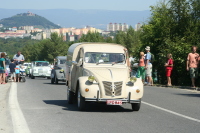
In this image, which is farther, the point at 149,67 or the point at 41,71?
the point at 41,71

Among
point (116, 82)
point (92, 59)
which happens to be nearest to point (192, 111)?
point (116, 82)

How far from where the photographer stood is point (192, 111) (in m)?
13.1

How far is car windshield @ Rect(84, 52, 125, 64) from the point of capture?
14531 mm

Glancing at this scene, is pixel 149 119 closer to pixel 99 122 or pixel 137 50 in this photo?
pixel 99 122

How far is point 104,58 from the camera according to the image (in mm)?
14695

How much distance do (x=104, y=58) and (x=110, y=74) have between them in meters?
1.51

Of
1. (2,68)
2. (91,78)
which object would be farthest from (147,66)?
Answer: (91,78)

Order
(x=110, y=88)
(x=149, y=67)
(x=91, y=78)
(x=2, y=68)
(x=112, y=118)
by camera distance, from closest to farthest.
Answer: (x=112, y=118), (x=110, y=88), (x=91, y=78), (x=149, y=67), (x=2, y=68)

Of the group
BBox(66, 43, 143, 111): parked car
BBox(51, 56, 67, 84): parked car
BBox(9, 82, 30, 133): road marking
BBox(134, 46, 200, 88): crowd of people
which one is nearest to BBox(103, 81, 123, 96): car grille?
BBox(66, 43, 143, 111): parked car

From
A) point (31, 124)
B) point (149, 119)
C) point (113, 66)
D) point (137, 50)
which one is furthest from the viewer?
point (137, 50)

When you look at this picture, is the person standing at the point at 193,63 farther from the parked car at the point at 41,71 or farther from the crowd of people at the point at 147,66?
the parked car at the point at 41,71

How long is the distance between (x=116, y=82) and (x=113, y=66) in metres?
1.32

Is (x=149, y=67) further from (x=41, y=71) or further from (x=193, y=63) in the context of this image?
(x=41, y=71)

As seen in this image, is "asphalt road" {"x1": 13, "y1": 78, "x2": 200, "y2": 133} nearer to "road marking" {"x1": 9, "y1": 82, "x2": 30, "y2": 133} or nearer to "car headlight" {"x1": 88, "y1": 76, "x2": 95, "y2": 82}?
"road marking" {"x1": 9, "y1": 82, "x2": 30, "y2": 133}
